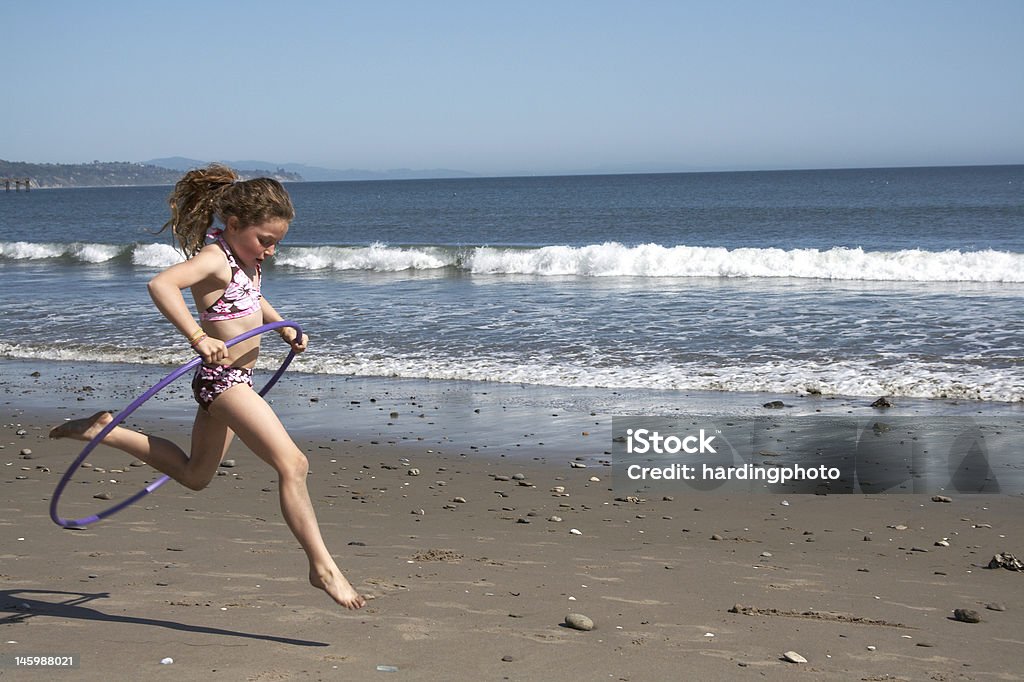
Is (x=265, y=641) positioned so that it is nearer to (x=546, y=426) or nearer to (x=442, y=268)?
(x=546, y=426)

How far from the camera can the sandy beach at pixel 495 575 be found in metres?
4.03

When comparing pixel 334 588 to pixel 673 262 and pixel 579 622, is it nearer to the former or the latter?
pixel 579 622

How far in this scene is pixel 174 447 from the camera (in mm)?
4672

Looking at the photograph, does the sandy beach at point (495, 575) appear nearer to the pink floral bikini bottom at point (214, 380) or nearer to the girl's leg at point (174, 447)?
the girl's leg at point (174, 447)

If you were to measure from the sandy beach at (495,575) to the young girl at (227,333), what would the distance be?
51 centimetres

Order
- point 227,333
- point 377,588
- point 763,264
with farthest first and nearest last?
point 763,264, point 377,588, point 227,333

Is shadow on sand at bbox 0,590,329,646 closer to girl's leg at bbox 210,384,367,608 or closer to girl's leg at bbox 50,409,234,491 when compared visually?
girl's leg at bbox 210,384,367,608

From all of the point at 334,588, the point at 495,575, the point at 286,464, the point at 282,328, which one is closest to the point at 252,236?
A: the point at 282,328

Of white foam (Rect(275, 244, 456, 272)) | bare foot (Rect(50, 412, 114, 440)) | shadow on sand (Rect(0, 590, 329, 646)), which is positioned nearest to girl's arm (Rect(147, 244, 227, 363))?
bare foot (Rect(50, 412, 114, 440))

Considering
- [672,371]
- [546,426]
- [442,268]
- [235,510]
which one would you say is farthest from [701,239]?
[235,510]

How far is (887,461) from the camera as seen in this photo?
8.09 meters

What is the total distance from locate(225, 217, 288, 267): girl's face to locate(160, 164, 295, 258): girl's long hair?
2 centimetres
